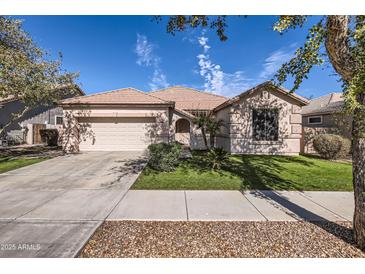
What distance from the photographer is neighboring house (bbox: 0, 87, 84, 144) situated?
64.7 ft

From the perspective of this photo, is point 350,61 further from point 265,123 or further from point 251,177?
point 265,123

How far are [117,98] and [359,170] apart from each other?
44.8ft

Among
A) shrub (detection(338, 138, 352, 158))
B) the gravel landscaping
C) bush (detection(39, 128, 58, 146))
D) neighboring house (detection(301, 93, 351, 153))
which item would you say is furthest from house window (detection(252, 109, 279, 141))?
bush (detection(39, 128, 58, 146))

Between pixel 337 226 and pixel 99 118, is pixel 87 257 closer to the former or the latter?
pixel 337 226

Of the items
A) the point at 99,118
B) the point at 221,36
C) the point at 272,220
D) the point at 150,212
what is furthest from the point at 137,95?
the point at 272,220

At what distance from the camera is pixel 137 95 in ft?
47.9

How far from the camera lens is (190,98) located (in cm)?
2520

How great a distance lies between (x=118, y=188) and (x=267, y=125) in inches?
403

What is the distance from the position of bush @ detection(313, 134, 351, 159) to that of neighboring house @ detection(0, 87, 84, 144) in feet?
69.5

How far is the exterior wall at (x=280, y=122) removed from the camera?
13070 millimetres

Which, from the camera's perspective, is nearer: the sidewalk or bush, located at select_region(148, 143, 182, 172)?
the sidewalk

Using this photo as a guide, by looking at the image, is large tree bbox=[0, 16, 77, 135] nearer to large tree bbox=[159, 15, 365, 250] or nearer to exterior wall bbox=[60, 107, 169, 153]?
exterior wall bbox=[60, 107, 169, 153]

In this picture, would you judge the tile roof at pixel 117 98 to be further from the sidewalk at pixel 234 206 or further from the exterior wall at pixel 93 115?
the sidewalk at pixel 234 206

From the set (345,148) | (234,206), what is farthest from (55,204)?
(345,148)
